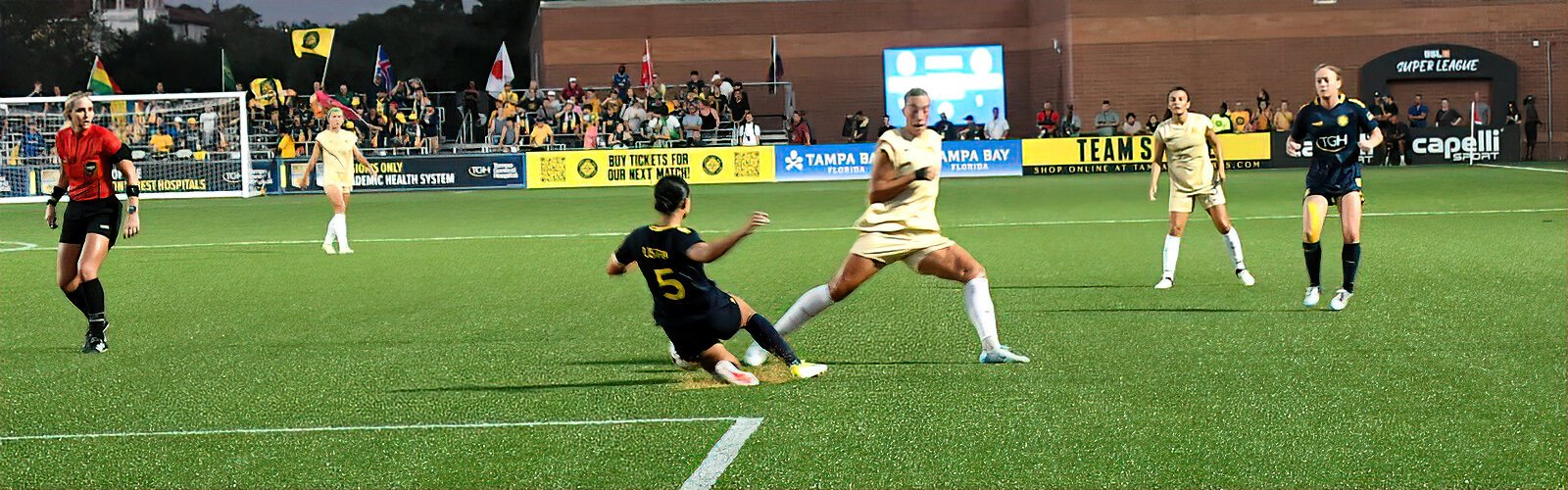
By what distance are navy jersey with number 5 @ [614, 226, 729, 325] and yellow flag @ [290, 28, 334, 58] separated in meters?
35.4

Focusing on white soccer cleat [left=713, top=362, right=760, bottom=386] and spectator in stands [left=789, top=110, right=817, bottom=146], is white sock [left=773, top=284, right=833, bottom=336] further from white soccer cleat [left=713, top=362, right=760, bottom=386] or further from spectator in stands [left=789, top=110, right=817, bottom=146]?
spectator in stands [left=789, top=110, right=817, bottom=146]

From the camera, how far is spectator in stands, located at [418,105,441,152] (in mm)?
39812

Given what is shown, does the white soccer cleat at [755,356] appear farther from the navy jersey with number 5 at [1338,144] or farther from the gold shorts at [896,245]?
the navy jersey with number 5 at [1338,144]

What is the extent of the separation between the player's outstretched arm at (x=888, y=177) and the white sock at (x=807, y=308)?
61cm

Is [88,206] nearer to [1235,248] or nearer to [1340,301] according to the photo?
[1340,301]

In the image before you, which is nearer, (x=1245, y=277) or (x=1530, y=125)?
(x=1245, y=277)

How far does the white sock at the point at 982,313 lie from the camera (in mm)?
8648

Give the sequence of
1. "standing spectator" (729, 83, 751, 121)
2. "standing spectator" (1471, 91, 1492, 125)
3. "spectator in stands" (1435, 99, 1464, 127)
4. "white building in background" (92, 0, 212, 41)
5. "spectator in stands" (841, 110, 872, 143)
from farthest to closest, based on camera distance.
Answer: "white building in background" (92, 0, 212, 41)
"standing spectator" (1471, 91, 1492, 125)
"spectator in stands" (841, 110, 872, 143)
"spectator in stands" (1435, 99, 1464, 127)
"standing spectator" (729, 83, 751, 121)

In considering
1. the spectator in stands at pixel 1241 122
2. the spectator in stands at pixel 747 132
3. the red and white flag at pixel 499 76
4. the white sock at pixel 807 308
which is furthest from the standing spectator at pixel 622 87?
the white sock at pixel 807 308

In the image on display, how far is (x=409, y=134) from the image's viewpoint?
1569 inches

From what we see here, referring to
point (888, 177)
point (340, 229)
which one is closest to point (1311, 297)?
point (888, 177)

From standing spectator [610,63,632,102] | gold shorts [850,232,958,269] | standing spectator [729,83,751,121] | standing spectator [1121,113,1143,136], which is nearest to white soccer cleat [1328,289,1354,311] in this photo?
gold shorts [850,232,958,269]

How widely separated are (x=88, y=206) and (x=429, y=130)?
30.3 m

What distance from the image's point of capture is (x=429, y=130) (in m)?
40.3
